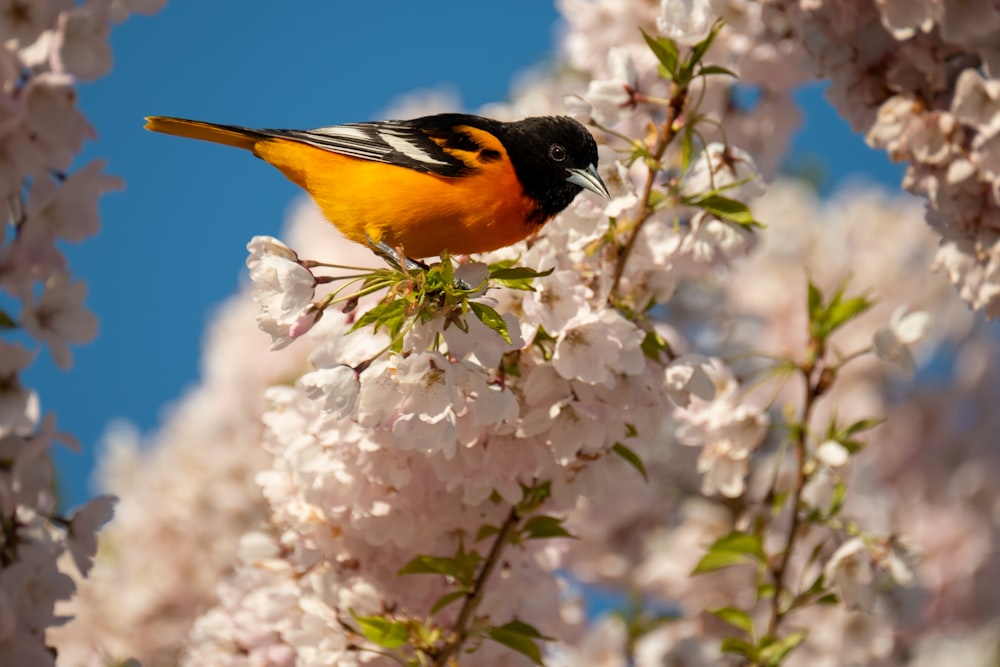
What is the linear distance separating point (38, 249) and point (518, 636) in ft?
3.96

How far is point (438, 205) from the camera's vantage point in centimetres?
239

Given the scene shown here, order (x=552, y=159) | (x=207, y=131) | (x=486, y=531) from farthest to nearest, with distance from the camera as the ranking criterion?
1. (x=207, y=131)
2. (x=552, y=159)
3. (x=486, y=531)

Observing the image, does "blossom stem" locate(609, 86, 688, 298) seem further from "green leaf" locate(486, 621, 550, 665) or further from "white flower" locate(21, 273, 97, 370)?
"white flower" locate(21, 273, 97, 370)

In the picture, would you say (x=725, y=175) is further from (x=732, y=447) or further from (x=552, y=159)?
(x=732, y=447)

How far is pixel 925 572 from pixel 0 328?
4.99 meters

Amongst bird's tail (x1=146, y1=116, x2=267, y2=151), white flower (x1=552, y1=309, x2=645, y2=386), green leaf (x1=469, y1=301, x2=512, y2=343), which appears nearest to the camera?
green leaf (x1=469, y1=301, x2=512, y2=343)

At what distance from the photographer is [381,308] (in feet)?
6.12

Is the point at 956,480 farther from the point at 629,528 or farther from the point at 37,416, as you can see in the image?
the point at 37,416

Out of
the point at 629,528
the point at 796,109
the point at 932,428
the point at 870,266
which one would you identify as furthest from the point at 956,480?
the point at 796,109

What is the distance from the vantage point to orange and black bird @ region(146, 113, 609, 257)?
7.84 feet

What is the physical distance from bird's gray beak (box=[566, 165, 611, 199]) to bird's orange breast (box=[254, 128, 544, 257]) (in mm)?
117

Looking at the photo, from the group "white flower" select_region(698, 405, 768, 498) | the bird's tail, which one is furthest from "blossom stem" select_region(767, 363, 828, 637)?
the bird's tail

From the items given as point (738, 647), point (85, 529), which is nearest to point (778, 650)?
point (738, 647)

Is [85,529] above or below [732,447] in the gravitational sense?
below
